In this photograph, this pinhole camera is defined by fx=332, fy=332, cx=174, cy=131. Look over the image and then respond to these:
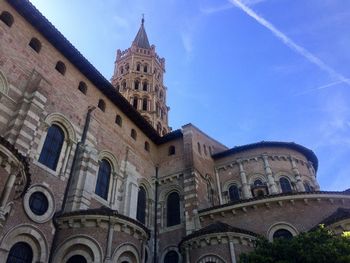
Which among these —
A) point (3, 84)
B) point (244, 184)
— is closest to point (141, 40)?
point (244, 184)

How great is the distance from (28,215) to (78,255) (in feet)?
8.62

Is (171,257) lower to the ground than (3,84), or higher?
lower

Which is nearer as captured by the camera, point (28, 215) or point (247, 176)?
point (28, 215)

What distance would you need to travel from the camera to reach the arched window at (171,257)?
18.8 metres

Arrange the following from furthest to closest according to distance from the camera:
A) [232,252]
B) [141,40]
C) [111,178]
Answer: [141,40] < [111,178] < [232,252]

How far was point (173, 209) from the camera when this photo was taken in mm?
21359

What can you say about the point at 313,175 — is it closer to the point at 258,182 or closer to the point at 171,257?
the point at 258,182

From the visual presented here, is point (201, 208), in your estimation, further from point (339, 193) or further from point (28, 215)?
point (28, 215)

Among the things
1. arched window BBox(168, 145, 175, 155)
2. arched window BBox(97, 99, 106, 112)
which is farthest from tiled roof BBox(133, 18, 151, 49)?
arched window BBox(97, 99, 106, 112)

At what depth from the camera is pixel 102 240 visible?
46.1 feet

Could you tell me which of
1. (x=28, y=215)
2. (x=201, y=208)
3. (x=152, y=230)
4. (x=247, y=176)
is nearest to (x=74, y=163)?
(x=28, y=215)

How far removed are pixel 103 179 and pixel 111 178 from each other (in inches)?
24.0

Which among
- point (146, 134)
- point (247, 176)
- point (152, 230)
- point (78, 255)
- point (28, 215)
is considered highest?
point (146, 134)

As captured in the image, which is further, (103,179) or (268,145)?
(268,145)
